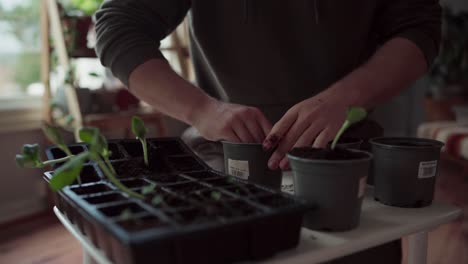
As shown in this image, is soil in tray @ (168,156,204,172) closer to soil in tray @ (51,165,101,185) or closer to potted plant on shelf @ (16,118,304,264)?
potted plant on shelf @ (16,118,304,264)

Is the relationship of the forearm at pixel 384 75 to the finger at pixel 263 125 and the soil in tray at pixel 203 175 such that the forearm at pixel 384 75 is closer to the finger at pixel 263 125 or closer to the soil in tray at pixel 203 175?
the finger at pixel 263 125

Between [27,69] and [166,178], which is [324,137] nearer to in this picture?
[166,178]

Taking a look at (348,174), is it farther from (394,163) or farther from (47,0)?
(47,0)

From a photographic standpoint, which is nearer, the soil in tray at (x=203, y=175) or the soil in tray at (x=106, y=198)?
the soil in tray at (x=106, y=198)

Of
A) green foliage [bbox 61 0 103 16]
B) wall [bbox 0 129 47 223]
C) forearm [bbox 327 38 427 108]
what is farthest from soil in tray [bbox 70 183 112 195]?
wall [bbox 0 129 47 223]

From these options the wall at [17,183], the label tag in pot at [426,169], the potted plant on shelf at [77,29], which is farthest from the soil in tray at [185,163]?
the wall at [17,183]

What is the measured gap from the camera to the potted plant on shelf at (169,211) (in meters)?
0.42

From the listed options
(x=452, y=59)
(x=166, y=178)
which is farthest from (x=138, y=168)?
(x=452, y=59)

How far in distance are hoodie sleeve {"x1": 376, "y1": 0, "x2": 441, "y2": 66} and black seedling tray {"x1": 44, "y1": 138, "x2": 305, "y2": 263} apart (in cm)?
57

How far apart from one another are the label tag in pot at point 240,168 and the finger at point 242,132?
2.0 inches

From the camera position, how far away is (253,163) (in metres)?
0.70

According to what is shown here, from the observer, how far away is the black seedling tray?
42 centimetres

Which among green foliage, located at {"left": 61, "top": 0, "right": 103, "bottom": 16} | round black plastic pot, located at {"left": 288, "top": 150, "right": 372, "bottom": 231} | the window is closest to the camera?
round black plastic pot, located at {"left": 288, "top": 150, "right": 372, "bottom": 231}

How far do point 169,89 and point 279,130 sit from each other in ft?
0.84
